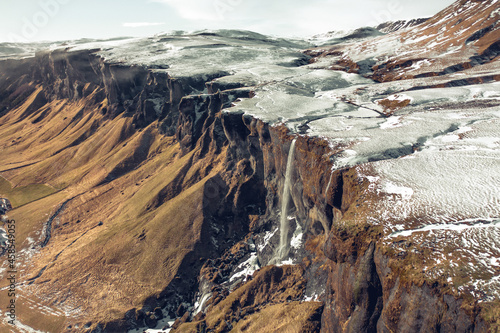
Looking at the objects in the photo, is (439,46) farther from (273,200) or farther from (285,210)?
(285,210)

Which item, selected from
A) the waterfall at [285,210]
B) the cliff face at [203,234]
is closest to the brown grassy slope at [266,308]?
the cliff face at [203,234]

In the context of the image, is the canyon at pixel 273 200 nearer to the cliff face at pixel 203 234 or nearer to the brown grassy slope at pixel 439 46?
the cliff face at pixel 203 234

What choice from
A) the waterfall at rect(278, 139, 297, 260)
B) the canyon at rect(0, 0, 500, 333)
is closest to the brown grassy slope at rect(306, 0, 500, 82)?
the canyon at rect(0, 0, 500, 333)

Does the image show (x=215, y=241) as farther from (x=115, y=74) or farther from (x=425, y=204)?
(x=115, y=74)

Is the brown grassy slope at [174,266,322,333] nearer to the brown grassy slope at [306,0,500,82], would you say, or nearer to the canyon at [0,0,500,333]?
the canyon at [0,0,500,333]

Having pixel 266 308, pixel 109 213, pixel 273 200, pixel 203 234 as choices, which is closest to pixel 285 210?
pixel 273 200

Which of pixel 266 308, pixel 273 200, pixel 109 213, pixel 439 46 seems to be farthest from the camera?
pixel 439 46
